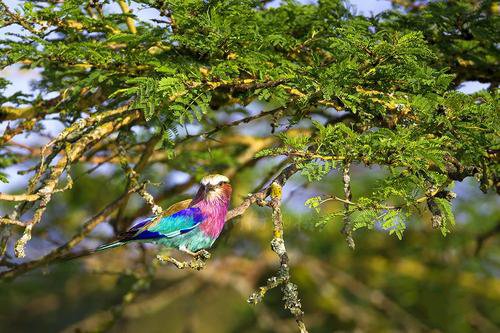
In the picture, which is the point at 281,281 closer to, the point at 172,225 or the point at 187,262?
the point at 187,262

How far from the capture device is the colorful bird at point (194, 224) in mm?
4422

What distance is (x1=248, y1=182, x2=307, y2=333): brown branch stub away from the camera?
3.57m

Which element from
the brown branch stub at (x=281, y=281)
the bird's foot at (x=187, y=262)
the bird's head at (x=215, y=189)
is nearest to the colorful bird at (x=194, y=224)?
the bird's head at (x=215, y=189)

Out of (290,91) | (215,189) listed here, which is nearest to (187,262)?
(215,189)

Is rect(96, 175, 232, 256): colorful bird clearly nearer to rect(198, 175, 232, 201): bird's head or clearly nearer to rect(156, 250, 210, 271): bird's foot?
rect(198, 175, 232, 201): bird's head

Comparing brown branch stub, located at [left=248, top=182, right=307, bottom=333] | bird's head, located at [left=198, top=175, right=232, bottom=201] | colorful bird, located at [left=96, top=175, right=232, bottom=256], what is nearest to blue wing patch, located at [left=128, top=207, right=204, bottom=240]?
colorful bird, located at [left=96, top=175, right=232, bottom=256]

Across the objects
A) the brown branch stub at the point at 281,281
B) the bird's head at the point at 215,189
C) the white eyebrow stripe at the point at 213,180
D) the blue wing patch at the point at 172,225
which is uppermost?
the brown branch stub at the point at 281,281

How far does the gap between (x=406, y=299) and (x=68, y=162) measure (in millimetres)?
6628

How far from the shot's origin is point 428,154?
3.74 metres

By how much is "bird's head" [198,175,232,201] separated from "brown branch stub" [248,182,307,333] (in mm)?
634

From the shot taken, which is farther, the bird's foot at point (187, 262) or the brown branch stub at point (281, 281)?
the bird's foot at point (187, 262)

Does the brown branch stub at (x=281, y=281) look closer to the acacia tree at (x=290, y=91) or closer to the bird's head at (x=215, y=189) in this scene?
the acacia tree at (x=290, y=91)

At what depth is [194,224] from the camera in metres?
4.43

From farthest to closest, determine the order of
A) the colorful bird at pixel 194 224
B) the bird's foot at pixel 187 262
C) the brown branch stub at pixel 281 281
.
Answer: the colorful bird at pixel 194 224
the bird's foot at pixel 187 262
the brown branch stub at pixel 281 281
